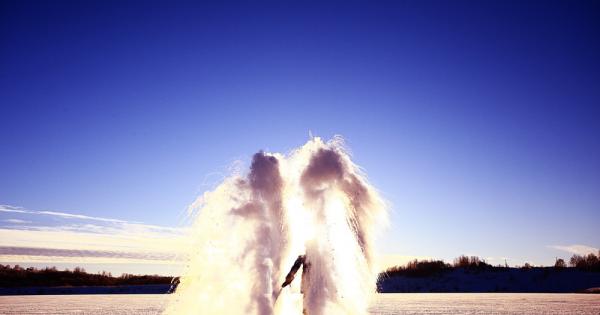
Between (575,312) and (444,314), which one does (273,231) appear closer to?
(444,314)

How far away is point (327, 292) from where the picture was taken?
3.47 m

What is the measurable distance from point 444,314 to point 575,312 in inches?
147

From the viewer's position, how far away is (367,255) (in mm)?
3805

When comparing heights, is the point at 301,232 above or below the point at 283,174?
below

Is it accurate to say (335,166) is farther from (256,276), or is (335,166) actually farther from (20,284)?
(20,284)

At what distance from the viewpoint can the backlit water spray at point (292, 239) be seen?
11.5 ft

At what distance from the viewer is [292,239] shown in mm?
3684

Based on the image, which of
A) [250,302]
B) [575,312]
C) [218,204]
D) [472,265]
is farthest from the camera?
[472,265]

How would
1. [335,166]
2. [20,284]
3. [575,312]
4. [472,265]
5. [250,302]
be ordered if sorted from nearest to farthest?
1. [250,302]
2. [335,166]
3. [575,312]
4. [20,284]
5. [472,265]

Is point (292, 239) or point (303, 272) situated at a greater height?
point (292, 239)

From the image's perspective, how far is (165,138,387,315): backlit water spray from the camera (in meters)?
3.50

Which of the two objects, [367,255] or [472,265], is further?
[472,265]

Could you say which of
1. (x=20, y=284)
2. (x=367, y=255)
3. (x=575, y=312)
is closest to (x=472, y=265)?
(x=575, y=312)

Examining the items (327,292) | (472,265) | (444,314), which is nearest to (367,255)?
(327,292)
